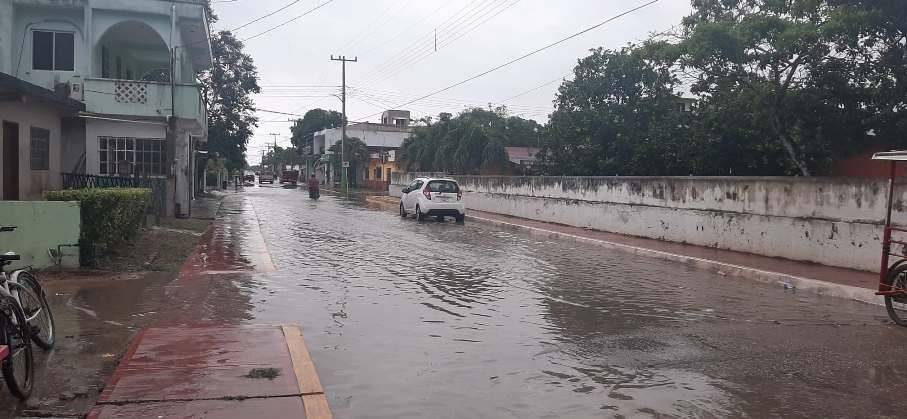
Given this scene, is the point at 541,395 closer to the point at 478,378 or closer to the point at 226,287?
the point at 478,378

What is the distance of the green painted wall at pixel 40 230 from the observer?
31.6 feet

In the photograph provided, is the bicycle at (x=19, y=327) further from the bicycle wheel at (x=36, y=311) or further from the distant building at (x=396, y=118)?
the distant building at (x=396, y=118)

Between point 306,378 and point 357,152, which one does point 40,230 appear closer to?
point 306,378

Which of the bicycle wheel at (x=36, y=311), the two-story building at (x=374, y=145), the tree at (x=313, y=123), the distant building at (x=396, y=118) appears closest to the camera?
the bicycle wheel at (x=36, y=311)

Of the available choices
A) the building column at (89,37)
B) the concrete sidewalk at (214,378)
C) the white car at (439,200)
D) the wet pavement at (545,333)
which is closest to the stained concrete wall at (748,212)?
the wet pavement at (545,333)

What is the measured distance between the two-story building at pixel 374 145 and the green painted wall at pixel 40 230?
4933cm

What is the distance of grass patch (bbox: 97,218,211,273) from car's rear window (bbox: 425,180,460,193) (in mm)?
9615

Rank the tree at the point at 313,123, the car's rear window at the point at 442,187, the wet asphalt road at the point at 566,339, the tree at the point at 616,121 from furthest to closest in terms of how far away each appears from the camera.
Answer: the tree at the point at 313,123, the tree at the point at 616,121, the car's rear window at the point at 442,187, the wet asphalt road at the point at 566,339

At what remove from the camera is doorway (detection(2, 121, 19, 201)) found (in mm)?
14633

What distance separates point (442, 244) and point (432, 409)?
11.6 metres

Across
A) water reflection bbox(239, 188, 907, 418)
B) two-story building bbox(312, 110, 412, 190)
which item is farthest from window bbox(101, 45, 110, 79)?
two-story building bbox(312, 110, 412, 190)

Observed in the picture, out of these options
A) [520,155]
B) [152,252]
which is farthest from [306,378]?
[520,155]

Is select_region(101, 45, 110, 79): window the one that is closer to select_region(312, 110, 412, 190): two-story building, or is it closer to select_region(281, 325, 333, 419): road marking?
select_region(281, 325, 333, 419): road marking

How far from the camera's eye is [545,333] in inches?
290
